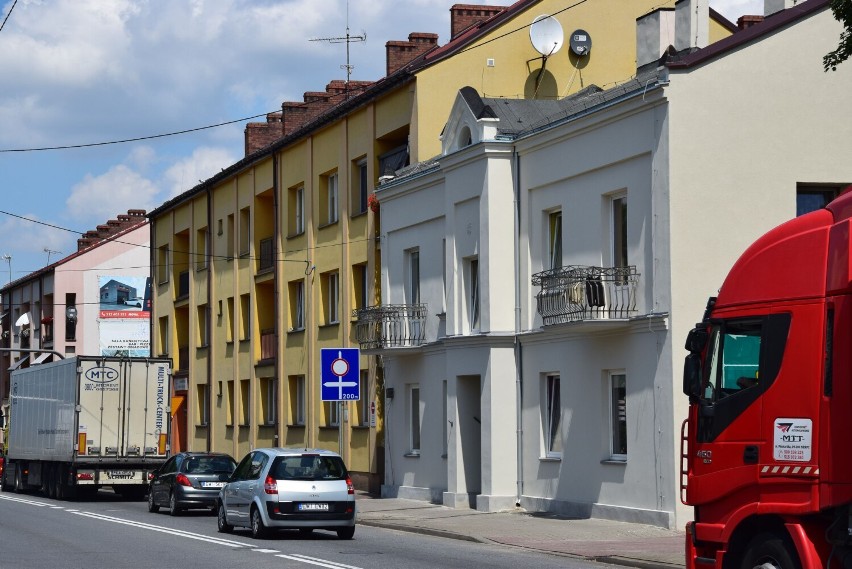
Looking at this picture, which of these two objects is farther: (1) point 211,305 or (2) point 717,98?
(1) point 211,305

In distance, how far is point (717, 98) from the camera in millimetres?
22094

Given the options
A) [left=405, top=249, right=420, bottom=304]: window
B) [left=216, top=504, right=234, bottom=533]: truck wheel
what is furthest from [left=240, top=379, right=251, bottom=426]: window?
[left=216, top=504, right=234, bottom=533]: truck wheel

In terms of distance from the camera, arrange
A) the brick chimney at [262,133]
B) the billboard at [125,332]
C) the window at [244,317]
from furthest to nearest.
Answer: the billboard at [125,332] < the brick chimney at [262,133] < the window at [244,317]

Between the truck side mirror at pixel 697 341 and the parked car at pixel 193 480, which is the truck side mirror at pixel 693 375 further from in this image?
the parked car at pixel 193 480

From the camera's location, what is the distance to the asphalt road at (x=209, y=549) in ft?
56.6

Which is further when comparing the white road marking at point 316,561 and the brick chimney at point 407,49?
the brick chimney at point 407,49

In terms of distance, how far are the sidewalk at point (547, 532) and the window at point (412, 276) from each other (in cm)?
494

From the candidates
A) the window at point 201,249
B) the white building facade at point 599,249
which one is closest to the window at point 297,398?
the white building facade at point 599,249

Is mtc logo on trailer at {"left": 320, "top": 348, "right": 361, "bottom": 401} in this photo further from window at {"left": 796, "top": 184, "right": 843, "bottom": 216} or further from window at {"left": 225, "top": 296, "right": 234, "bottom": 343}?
window at {"left": 225, "top": 296, "right": 234, "bottom": 343}

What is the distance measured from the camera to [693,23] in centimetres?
2616

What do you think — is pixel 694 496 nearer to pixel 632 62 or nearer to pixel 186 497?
pixel 186 497

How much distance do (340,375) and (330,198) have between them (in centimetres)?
1267

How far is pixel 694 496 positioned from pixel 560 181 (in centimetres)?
1381

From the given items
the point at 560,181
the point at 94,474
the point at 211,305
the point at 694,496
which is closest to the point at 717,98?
the point at 560,181
